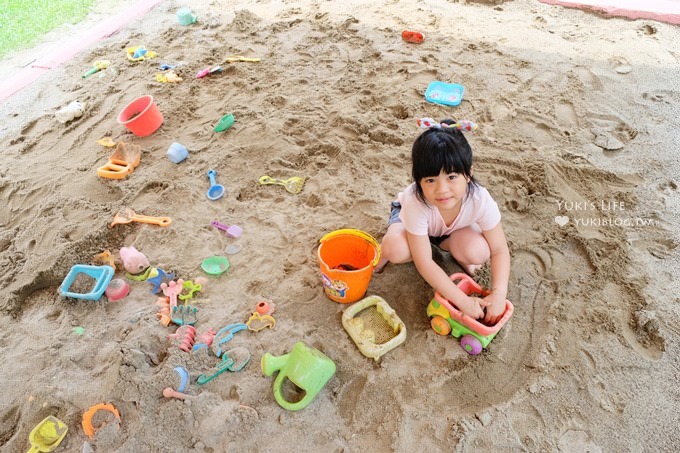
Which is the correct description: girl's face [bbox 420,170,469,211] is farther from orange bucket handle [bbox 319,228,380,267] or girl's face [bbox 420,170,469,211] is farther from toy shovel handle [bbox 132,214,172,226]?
toy shovel handle [bbox 132,214,172,226]

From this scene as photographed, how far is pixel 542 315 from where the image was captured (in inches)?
67.2

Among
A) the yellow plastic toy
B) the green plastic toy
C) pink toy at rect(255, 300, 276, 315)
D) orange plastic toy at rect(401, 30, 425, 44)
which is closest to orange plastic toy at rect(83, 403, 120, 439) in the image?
pink toy at rect(255, 300, 276, 315)

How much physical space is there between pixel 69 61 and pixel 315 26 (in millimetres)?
2266

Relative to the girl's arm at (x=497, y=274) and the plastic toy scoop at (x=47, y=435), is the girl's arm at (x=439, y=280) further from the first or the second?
the plastic toy scoop at (x=47, y=435)

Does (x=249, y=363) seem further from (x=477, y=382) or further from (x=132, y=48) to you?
(x=132, y=48)

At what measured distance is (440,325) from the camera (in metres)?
1.62

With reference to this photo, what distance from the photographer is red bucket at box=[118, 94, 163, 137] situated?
274cm

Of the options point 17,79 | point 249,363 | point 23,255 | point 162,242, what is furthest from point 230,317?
point 17,79

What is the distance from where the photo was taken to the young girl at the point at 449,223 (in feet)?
4.58

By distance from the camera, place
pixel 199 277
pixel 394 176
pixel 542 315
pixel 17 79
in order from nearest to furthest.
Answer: pixel 542 315 → pixel 199 277 → pixel 394 176 → pixel 17 79

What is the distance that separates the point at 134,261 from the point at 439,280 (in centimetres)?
135

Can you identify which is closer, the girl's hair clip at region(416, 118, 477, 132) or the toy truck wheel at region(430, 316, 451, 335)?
the toy truck wheel at region(430, 316, 451, 335)

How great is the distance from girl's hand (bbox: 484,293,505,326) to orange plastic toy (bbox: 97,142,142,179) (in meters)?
2.15

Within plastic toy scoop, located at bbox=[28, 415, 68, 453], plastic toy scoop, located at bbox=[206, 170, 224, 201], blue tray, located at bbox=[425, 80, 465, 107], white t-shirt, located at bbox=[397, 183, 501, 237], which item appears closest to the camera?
plastic toy scoop, located at bbox=[28, 415, 68, 453]
